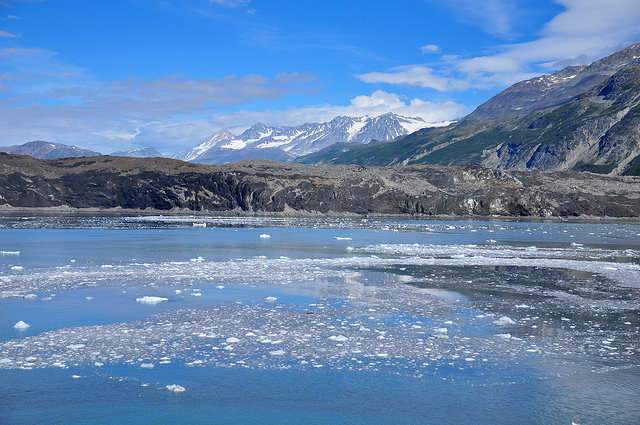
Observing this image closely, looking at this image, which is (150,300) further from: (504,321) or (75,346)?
(504,321)

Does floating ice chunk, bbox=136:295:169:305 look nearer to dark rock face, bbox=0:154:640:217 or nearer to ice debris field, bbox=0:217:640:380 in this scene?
ice debris field, bbox=0:217:640:380

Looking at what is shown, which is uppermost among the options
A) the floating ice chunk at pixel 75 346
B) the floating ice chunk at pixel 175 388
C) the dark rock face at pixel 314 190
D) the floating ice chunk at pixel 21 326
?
the dark rock face at pixel 314 190

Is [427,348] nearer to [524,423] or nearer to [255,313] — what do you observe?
[524,423]

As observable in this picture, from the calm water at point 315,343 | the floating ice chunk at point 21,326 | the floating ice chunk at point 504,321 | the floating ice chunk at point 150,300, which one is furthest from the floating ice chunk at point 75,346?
the floating ice chunk at point 504,321

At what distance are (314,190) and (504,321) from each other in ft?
264

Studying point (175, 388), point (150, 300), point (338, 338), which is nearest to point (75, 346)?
point (175, 388)

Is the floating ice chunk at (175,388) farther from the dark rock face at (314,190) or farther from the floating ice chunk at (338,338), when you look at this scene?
the dark rock face at (314,190)

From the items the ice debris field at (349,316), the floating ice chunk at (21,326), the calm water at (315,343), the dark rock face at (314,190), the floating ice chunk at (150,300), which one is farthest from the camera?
the dark rock face at (314,190)

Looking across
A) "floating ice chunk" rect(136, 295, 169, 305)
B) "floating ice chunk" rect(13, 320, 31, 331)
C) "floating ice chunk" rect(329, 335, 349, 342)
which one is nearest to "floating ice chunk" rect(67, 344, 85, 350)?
"floating ice chunk" rect(13, 320, 31, 331)

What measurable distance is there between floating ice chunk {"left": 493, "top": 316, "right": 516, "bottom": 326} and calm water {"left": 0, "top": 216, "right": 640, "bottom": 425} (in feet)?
0.09

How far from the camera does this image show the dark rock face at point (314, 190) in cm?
9688

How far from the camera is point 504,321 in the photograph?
17.3m

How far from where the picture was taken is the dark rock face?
9688 centimetres

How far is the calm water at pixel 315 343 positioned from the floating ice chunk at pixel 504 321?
3 centimetres
